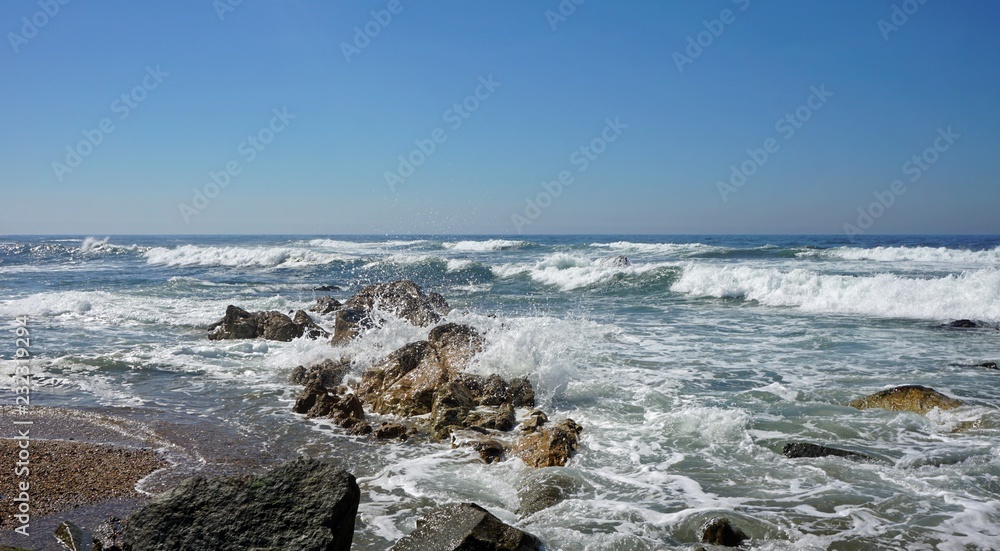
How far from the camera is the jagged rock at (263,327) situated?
503 inches

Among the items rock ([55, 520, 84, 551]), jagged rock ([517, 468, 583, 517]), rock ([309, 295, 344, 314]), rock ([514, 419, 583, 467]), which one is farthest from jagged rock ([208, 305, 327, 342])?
rock ([55, 520, 84, 551])

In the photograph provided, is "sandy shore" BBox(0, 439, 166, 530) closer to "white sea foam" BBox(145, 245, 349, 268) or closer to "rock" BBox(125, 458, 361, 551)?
"rock" BBox(125, 458, 361, 551)

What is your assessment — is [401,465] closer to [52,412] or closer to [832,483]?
[832,483]

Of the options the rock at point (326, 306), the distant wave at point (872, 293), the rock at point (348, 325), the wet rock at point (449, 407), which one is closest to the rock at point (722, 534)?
the wet rock at point (449, 407)

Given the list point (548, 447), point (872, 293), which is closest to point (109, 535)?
point (548, 447)

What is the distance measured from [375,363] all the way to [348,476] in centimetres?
615

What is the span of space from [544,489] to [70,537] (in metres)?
3.34

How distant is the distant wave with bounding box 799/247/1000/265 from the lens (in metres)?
32.4

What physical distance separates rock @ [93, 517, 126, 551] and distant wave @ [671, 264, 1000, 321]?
16912mm

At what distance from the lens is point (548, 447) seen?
237 inches

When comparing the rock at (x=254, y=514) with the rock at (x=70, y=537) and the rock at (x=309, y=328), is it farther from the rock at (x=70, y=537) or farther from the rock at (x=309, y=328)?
the rock at (x=309, y=328)

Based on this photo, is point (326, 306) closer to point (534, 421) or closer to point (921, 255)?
point (534, 421)

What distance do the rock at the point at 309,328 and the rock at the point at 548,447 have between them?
7171 mm

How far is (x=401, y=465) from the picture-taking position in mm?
6000
